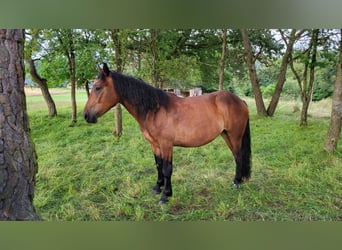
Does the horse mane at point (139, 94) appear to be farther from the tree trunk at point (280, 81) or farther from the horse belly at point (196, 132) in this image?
the tree trunk at point (280, 81)

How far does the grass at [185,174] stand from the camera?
1371 mm

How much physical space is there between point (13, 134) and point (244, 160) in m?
1.34

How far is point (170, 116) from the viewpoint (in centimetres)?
141

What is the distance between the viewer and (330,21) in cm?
135

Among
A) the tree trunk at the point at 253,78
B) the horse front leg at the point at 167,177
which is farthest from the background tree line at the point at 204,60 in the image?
the horse front leg at the point at 167,177

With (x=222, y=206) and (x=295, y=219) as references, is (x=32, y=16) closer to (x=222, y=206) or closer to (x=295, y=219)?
(x=222, y=206)

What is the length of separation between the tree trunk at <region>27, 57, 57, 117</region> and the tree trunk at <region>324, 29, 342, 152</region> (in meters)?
1.78

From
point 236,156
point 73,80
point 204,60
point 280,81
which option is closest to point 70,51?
point 73,80

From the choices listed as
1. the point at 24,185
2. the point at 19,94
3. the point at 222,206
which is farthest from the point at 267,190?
the point at 19,94

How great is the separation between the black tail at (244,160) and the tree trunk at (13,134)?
3.99 feet

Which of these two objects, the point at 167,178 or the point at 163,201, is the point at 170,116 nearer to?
the point at 167,178

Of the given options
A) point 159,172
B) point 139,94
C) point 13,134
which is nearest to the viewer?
point 13,134

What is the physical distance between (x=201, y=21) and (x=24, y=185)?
1332 millimetres

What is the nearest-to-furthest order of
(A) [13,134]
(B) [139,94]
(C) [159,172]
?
(A) [13,134]
(B) [139,94]
(C) [159,172]
